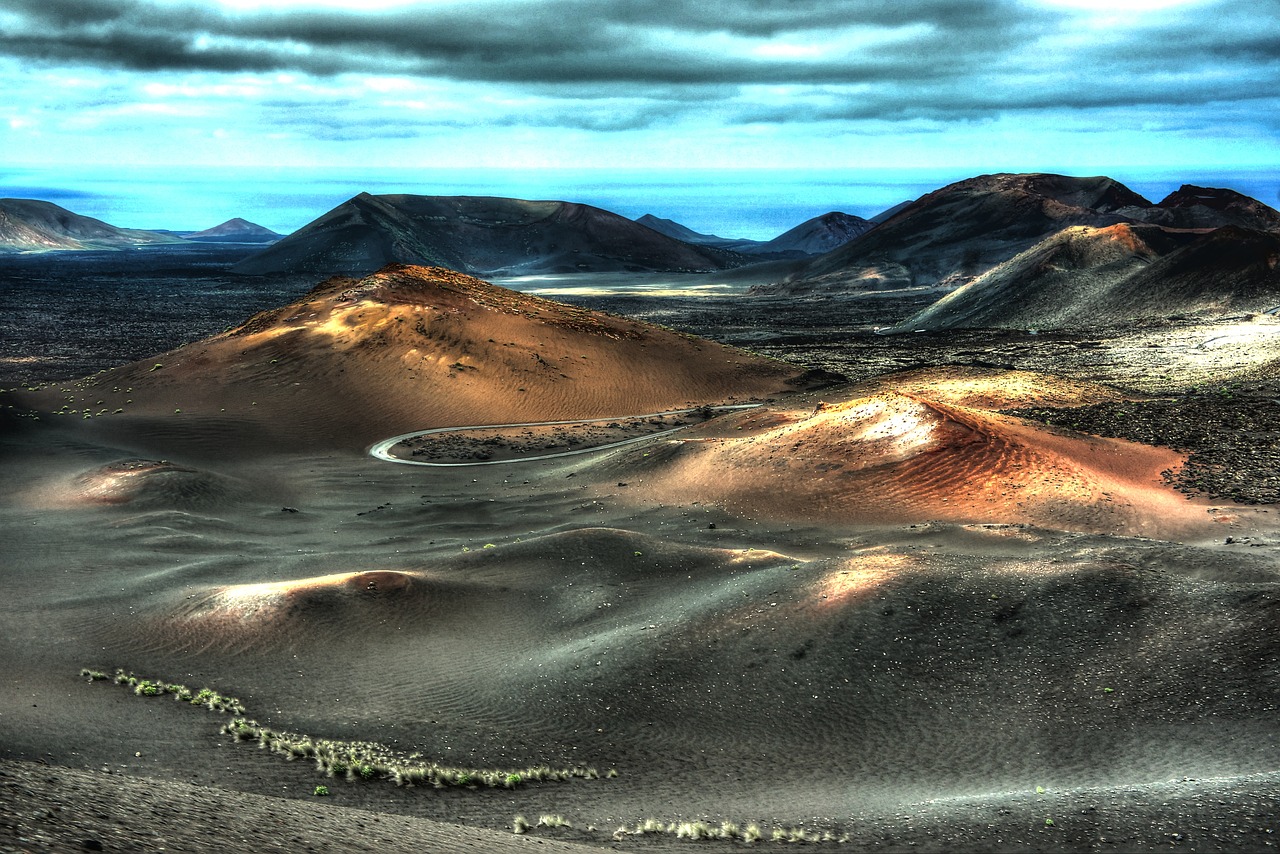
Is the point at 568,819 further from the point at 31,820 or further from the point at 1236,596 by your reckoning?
the point at 1236,596

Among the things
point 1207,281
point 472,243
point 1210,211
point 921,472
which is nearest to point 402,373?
point 921,472

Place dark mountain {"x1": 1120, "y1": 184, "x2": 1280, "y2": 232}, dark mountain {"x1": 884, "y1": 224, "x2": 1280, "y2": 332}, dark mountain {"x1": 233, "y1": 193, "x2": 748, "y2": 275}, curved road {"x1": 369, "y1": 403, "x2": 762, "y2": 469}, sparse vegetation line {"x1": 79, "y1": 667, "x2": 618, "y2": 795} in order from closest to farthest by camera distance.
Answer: sparse vegetation line {"x1": 79, "y1": 667, "x2": 618, "y2": 795}
curved road {"x1": 369, "y1": 403, "x2": 762, "y2": 469}
dark mountain {"x1": 884, "y1": 224, "x2": 1280, "y2": 332}
dark mountain {"x1": 1120, "y1": 184, "x2": 1280, "y2": 232}
dark mountain {"x1": 233, "y1": 193, "x2": 748, "y2": 275}

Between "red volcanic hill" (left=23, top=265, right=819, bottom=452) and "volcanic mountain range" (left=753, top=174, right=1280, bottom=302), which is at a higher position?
"volcanic mountain range" (left=753, top=174, right=1280, bottom=302)

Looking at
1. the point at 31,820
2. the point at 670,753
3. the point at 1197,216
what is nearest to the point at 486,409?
the point at 670,753

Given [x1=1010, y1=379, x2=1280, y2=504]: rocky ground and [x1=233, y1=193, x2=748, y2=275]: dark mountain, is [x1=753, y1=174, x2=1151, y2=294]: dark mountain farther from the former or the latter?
[x1=1010, y1=379, x2=1280, y2=504]: rocky ground

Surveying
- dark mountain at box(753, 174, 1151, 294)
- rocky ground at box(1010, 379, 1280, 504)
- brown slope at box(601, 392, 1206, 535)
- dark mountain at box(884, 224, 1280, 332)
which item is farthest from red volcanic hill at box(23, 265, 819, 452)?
dark mountain at box(753, 174, 1151, 294)

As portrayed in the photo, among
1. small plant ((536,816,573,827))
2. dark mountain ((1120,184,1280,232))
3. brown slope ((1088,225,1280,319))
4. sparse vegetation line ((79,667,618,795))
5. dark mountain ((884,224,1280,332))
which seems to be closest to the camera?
small plant ((536,816,573,827))

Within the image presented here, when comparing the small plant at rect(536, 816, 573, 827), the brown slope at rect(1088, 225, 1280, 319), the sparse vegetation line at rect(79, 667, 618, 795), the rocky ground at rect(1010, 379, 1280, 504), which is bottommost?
the sparse vegetation line at rect(79, 667, 618, 795)
